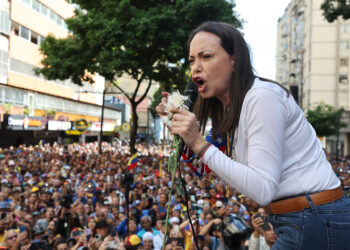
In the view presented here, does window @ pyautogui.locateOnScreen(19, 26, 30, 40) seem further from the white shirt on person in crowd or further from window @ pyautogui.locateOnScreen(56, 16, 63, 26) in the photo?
the white shirt on person in crowd

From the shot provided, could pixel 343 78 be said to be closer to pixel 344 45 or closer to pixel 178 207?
pixel 344 45

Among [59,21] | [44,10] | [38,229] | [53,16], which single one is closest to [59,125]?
[44,10]

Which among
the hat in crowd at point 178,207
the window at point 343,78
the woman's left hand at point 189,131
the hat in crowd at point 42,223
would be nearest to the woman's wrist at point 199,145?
the woman's left hand at point 189,131

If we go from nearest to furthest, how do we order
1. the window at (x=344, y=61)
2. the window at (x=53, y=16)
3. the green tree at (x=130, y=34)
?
the green tree at (x=130, y=34)
the window at (x=53, y=16)
the window at (x=344, y=61)

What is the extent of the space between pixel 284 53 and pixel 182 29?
70.5 m

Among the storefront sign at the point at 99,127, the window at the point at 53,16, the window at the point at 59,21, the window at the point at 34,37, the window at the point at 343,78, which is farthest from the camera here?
the window at the point at 343,78

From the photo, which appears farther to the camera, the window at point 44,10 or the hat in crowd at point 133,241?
the window at point 44,10

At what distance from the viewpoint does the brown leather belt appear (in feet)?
5.31

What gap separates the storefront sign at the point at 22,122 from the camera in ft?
100

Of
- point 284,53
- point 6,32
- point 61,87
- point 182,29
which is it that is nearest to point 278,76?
point 284,53

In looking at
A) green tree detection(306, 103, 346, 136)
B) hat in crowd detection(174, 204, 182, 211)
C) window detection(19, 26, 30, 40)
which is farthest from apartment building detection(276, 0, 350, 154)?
hat in crowd detection(174, 204, 182, 211)

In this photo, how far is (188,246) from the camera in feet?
22.6

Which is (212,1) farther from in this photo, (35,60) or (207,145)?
(35,60)

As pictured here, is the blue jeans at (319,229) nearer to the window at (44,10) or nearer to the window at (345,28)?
the window at (44,10)
